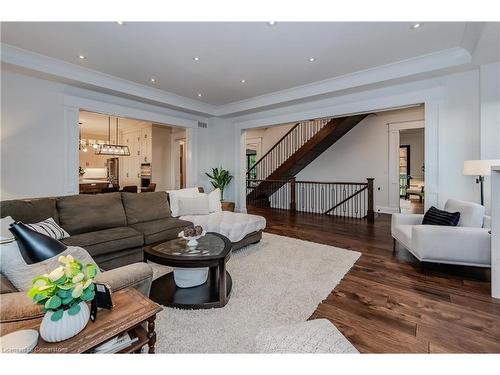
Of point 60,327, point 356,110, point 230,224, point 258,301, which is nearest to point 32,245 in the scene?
point 60,327

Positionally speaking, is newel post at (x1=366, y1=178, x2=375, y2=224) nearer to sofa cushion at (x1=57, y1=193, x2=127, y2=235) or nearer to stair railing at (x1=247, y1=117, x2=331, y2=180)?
stair railing at (x1=247, y1=117, x2=331, y2=180)

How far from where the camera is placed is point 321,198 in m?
7.46

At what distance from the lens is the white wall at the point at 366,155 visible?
6.60 metres

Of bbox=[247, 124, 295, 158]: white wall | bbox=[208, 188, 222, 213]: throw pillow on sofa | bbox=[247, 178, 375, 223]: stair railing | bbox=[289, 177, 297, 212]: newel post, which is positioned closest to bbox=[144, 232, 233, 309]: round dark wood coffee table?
bbox=[208, 188, 222, 213]: throw pillow on sofa

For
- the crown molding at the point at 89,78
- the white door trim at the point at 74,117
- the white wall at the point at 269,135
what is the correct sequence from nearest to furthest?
the crown molding at the point at 89,78 → the white door trim at the point at 74,117 → the white wall at the point at 269,135

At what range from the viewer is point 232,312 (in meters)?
2.05

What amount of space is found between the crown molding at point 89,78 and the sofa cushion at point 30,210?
2.08 metres

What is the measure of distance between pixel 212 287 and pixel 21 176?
3.56 meters

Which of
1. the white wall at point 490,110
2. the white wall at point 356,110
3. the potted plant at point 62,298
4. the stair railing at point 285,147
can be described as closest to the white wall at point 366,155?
the stair railing at point 285,147

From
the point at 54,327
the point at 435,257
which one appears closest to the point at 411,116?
the point at 435,257

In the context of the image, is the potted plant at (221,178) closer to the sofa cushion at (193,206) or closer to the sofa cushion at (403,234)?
the sofa cushion at (193,206)

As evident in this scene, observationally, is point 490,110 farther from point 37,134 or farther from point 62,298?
point 37,134

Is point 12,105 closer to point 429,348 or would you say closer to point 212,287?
point 212,287

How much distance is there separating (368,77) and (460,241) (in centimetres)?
279
